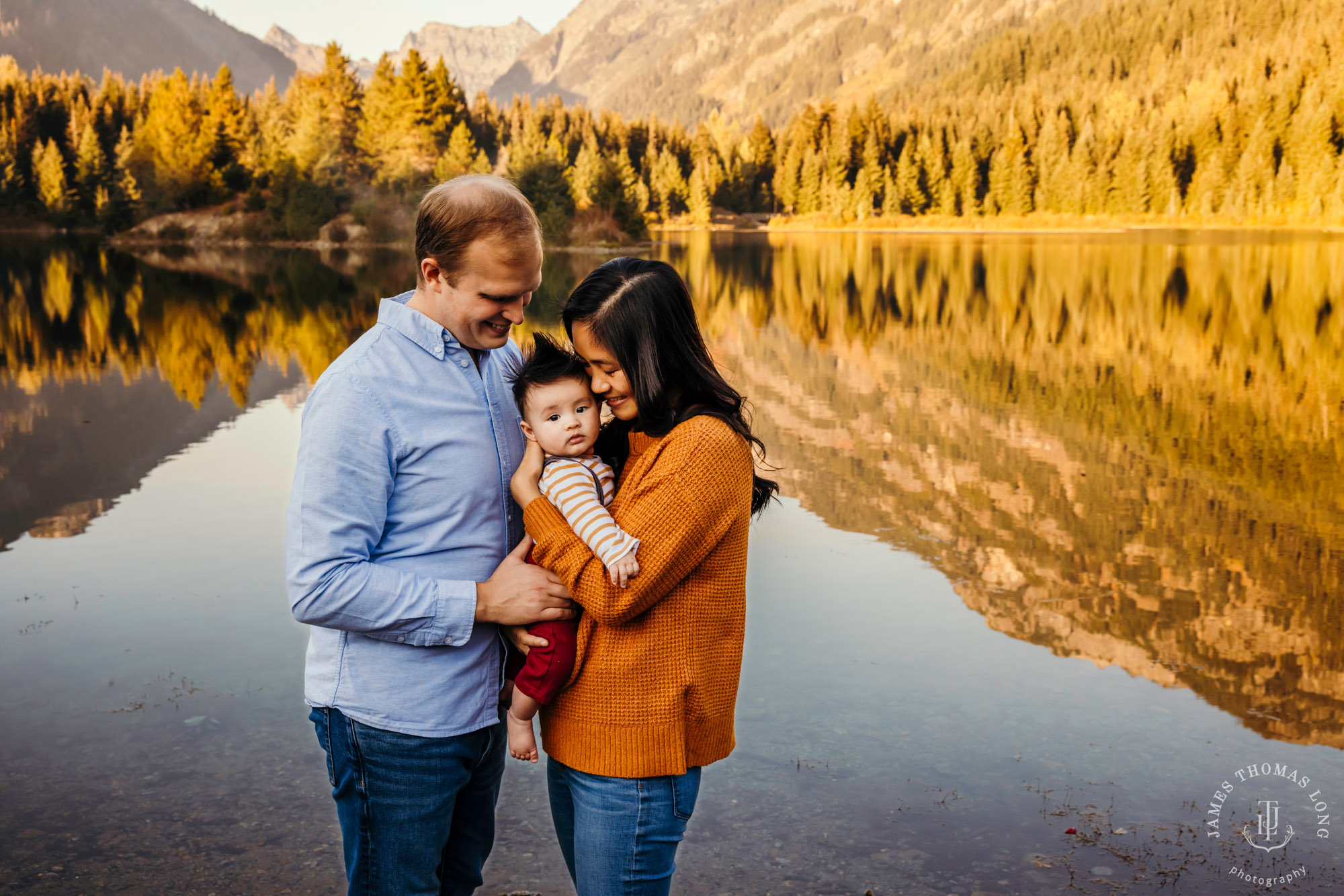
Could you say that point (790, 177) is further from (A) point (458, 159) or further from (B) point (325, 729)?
(B) point (325, 729)

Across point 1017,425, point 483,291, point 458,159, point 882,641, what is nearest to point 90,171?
point 458,159

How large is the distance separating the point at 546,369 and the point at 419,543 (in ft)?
1.86

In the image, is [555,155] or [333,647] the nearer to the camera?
[333,647]

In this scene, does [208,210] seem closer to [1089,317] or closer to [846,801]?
[1089,317]

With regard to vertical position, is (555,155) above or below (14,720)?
above

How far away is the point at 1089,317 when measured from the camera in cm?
2514

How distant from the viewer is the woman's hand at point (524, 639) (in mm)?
2590

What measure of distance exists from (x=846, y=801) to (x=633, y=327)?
3336 millimetres

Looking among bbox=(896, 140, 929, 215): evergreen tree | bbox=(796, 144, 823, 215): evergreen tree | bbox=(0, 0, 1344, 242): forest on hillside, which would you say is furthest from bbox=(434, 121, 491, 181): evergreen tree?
bbox=(896, 140, 929, 215): evergreen tree

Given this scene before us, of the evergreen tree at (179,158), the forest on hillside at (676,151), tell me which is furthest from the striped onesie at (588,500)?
the evergreen tree at (179,158)

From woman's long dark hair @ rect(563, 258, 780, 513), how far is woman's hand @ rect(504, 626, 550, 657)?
0.60m

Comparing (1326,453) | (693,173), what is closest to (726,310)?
(1326,453)

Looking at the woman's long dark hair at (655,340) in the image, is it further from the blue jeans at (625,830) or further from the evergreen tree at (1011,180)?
the evergreen tree at (1011,180)

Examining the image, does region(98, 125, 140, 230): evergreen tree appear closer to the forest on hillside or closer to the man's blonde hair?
the forest on hillside
